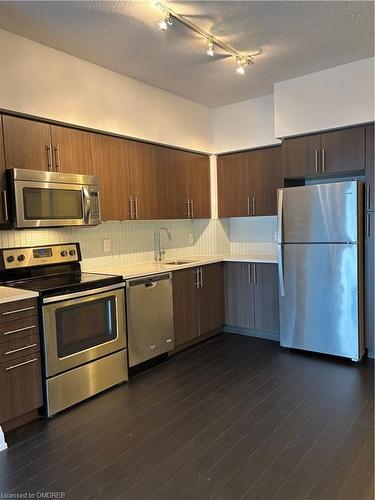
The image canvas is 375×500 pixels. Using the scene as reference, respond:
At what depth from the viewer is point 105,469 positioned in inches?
79.5

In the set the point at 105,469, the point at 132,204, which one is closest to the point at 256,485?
the point at 105,469

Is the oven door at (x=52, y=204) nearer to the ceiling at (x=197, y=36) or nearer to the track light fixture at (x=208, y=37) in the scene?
the ceiling at (x=197, y=36)

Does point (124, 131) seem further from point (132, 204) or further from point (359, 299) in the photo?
point (359, 299)

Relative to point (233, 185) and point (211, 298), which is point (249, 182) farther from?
point (211, 298)

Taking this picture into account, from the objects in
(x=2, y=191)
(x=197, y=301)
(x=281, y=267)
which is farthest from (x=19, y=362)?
(x=281, y=267)

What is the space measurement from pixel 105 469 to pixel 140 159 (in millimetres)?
2664

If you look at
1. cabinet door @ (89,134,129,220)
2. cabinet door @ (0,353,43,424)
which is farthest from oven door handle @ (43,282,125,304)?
cabinet door @ (89,134,129,220)

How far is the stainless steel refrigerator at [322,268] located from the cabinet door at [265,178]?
1.96ft

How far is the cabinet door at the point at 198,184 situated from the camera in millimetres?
4316

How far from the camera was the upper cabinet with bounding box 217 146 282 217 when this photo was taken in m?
4.21

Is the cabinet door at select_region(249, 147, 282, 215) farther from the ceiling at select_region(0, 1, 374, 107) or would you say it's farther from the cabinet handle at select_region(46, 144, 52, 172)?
the cabinet handle at select_region(46, 144, 52, 172)

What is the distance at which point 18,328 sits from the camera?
239 centimetres

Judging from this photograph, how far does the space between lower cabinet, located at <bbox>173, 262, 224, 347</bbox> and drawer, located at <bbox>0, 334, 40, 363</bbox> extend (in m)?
1.48

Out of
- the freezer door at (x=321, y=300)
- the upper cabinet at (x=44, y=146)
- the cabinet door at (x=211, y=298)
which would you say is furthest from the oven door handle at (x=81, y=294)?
the freezer door at (x=321, y=300)
